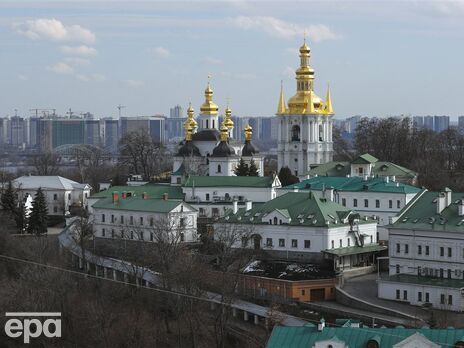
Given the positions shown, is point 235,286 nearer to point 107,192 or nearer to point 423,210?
point 423,210

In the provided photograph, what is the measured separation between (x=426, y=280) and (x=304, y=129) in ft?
112

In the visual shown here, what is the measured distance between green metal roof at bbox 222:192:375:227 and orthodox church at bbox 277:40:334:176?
23.1m

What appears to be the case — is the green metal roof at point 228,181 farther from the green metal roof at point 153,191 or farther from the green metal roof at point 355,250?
the green metal roof at point 355,250

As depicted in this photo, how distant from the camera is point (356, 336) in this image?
2762 centimetres

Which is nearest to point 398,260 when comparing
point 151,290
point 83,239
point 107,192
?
point 151,290

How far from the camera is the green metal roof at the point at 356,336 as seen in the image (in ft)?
89.7

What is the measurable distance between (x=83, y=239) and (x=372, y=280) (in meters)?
14.2

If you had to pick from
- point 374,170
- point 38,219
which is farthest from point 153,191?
point 374,170

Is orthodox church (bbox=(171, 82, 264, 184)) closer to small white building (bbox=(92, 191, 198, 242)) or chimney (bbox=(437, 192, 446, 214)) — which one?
small white building (bbox=(92, 191, 198, 242))

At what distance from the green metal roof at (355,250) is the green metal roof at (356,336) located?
18.3 meters

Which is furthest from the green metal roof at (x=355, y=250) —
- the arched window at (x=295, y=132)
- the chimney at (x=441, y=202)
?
the arched window at (x=295, y=132)

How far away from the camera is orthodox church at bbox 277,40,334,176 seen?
74000 millimetres

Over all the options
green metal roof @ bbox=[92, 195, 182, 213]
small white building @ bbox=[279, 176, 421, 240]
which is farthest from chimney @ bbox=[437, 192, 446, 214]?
green metal roof @ bbox=[92, 195, 182, 213]

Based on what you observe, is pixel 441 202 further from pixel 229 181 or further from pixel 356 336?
pixel 229 181
